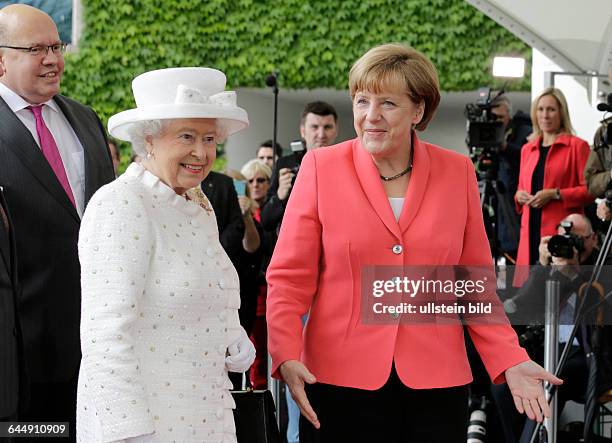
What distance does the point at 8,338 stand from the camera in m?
2.49

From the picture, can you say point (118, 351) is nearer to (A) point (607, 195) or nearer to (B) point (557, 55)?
(A) point (607, 195)

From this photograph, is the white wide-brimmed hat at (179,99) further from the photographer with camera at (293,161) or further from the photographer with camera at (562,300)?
the photographer with camera at (293,161)

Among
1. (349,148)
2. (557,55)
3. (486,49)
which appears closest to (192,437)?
(349,148)

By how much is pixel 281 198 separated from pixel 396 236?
2.81 metres

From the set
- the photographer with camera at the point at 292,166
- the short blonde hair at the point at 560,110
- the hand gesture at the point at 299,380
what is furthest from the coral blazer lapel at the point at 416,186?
the short blonde hair at the point at 560,110

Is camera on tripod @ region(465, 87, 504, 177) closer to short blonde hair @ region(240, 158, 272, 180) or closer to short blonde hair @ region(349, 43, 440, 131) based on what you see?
short blonde hair @ region(240, 158, 272, 180)

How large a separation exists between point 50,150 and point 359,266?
1.07m

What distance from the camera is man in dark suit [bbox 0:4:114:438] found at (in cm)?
298

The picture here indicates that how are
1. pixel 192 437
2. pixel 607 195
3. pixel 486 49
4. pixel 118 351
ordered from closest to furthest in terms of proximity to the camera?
1. pixel 118 351
2. pixel 192 437
3. pixel 607 195
4. pixel 486 49

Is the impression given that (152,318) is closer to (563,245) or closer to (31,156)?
(31,156)

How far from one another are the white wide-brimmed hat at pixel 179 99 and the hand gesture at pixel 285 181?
2999mm

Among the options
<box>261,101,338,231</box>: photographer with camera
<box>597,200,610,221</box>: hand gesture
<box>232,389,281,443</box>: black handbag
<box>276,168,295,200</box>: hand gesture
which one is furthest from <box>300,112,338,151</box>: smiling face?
<box>232,389,281,443</box>: black handbag

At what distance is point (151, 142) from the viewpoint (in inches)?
95.3

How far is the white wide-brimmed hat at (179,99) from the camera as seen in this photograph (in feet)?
7.67
